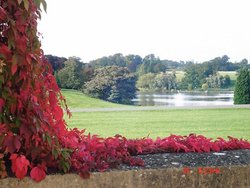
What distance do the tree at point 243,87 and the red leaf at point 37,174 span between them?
16320mm

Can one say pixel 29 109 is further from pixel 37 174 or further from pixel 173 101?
pixel 173 101

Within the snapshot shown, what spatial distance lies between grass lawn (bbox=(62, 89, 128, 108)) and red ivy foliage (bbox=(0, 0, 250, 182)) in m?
15.9

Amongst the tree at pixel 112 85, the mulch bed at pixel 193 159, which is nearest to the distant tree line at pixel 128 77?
the tree at pixel 112 85

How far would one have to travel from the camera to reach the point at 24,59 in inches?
97.0

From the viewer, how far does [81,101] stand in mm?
19641

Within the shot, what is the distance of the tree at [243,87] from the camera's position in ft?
59.1

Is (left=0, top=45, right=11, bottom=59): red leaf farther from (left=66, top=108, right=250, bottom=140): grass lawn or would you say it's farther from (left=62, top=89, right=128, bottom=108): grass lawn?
(left=62, top=89, right=128, bottom=108): grass lawn

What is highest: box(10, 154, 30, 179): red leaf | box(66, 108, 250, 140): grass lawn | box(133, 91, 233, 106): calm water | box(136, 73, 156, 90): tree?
box(136, 73, 156, 90): tree

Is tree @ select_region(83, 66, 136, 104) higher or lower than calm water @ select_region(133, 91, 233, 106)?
higher

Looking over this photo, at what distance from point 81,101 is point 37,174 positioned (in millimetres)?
17164

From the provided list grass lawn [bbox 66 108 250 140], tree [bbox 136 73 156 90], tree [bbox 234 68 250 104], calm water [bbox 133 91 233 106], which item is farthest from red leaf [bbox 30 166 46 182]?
tree [bbox 136 73 156 90]

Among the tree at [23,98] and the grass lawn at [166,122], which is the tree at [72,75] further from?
the tree at [23,98]

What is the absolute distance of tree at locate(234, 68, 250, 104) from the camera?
18016 millimetres

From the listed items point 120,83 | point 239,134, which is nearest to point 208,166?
point 239,134
